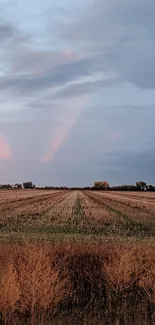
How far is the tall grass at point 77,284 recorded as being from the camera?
1695 cm

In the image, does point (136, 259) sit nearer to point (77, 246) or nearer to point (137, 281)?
point (137, 281)

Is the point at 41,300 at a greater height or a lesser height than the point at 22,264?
lesser

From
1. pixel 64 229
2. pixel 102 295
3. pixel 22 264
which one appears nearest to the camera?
pixel 22 264

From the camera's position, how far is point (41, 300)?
17.1 m

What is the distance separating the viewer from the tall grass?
667 inches

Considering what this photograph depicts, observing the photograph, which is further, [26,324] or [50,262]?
[50,262]

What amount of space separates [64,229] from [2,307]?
20315mm

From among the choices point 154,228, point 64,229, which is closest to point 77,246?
point 64,229

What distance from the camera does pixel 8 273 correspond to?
672 inches

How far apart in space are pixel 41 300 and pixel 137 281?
14.4 ft

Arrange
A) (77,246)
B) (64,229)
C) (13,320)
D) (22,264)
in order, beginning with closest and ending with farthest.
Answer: (13,320)
(22,264)
(77,246)
(64,229)

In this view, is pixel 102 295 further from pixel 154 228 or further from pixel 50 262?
pixel 154 228

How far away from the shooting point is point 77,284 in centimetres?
1995

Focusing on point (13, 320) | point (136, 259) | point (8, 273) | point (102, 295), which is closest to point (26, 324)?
point (13, 320)
